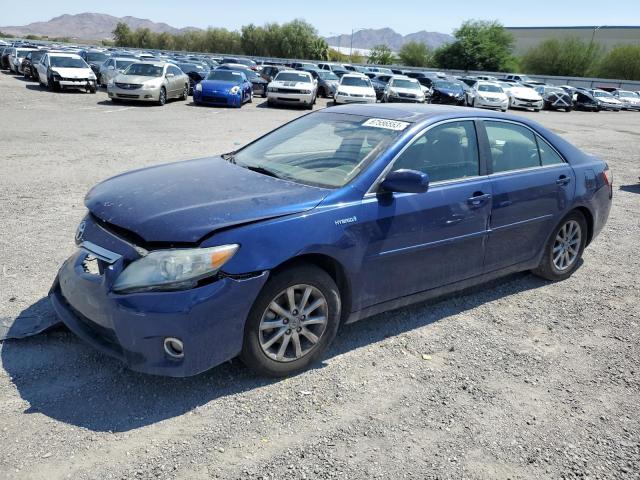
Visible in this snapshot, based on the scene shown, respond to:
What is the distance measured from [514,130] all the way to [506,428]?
2.67 metres

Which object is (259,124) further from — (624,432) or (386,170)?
(624,432)

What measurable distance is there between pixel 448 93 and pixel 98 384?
93.0 ft

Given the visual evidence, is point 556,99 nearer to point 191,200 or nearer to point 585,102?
point 585,102

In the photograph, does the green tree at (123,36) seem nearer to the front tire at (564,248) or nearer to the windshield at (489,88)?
the windshield at (489,88)

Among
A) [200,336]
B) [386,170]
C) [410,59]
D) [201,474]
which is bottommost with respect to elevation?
[201,474]

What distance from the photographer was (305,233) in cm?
329

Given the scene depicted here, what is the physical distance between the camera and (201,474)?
263cm

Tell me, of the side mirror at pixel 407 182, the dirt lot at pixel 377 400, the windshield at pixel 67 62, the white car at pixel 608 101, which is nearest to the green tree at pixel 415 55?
the white car at pixel 608 101

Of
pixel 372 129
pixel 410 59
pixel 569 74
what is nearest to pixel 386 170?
pixel 372 129

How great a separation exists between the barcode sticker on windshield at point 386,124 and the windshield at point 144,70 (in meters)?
18.0

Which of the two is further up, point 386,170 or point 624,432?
point 386,170

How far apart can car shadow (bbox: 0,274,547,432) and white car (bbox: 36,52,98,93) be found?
20.8 m

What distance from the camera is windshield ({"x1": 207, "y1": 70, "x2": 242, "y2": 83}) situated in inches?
890

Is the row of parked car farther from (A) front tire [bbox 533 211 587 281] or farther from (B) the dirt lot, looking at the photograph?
(A) front tire [bbox 533 211 587 281]
